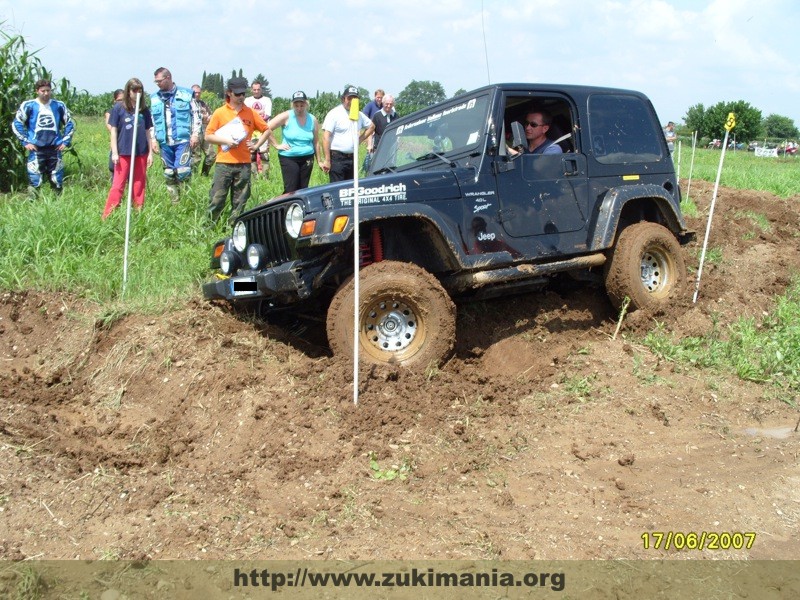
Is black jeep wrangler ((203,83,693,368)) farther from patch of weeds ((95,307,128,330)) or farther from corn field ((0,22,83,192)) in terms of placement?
corn field ((0,22,83,192))

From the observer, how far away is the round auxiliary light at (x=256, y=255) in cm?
580

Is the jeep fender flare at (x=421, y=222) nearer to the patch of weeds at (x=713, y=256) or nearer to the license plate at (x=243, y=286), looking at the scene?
the license plate at (x=243, y=286)

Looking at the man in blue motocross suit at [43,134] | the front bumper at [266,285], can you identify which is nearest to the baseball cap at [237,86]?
the man in blue motocross suit at [43,134]

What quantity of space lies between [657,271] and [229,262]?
3952 millimetres

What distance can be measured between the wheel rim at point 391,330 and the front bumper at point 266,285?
0.51 meters

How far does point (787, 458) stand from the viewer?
5.00 metres

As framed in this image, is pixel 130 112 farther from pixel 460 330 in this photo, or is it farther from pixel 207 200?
pixel 460 330

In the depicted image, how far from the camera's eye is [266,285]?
553cm

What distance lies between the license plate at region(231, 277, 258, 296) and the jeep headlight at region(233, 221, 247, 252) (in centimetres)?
50

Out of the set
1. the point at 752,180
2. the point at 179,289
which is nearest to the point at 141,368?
the point at 179,289

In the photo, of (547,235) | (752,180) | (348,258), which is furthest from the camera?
(752,180)

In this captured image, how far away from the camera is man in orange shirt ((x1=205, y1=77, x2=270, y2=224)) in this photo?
8383 millimetres

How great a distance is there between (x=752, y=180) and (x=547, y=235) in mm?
14586
